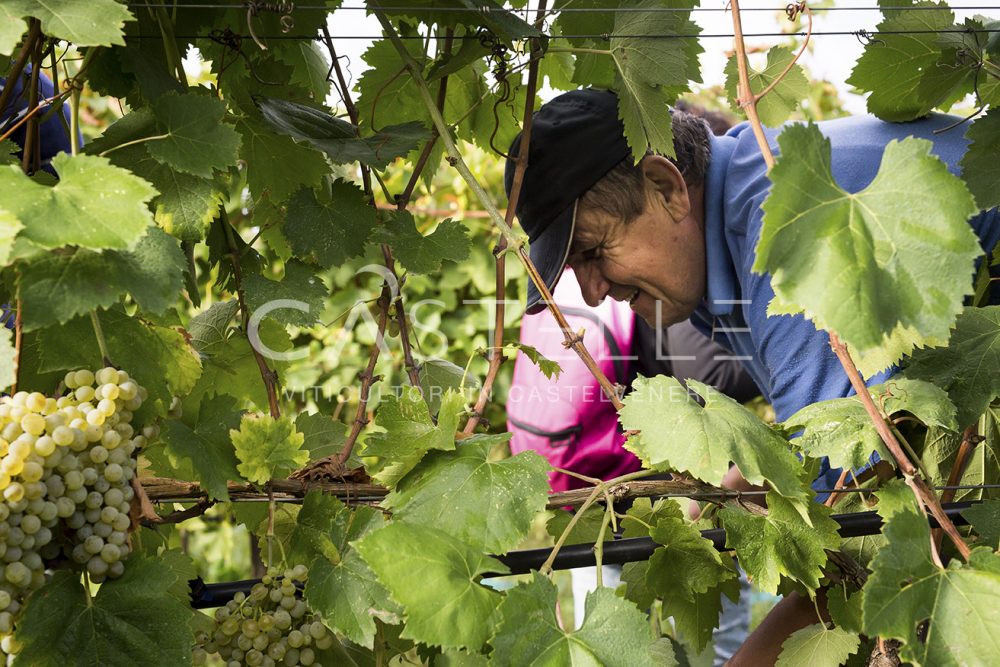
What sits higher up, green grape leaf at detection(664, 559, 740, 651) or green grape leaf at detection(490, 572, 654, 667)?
green grape leaf at detection(490, 572, 654, 667)

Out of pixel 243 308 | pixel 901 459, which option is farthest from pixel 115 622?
pixel 901 459

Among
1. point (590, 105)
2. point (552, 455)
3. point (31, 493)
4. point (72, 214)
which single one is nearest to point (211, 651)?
point (31, 493)

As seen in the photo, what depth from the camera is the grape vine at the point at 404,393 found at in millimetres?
757

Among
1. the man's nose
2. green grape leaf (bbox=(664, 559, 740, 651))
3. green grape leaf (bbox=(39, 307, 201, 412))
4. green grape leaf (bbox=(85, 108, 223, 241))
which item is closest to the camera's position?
green grape leaf (bbox=(39, 307, 201, 412))

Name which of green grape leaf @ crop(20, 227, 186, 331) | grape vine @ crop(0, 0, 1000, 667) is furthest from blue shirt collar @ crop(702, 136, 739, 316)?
green grape leaf @ crop(20, 227, 186, 331)

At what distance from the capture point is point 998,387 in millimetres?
981

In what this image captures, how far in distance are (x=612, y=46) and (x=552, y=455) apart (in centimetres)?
149

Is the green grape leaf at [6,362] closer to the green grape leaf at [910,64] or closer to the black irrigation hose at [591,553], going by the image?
the black irrigation hose at [591,553]

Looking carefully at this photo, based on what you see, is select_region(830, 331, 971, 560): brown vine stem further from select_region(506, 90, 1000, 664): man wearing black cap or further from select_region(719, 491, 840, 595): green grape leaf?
select_region(506, 90, 1000, 664): man wearing black cap

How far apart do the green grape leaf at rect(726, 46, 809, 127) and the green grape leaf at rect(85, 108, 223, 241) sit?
0.66m

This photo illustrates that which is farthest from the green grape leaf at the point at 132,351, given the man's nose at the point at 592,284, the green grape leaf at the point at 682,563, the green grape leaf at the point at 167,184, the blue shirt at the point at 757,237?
the man's nose at the point at 592,284

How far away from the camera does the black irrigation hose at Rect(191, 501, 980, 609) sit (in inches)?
36.2

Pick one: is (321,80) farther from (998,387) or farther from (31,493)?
(998,387)

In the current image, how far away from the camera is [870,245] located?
2.51ft
